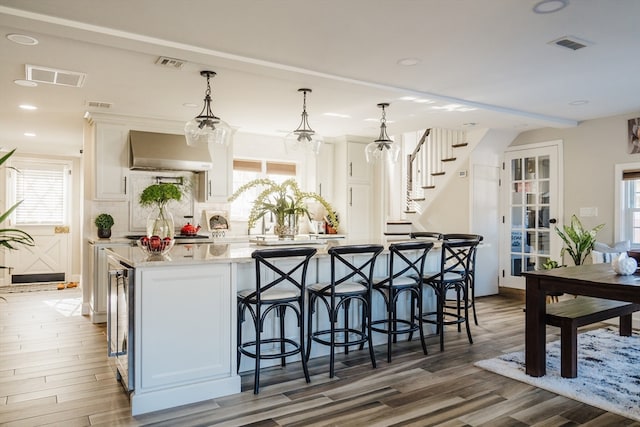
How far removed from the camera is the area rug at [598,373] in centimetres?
306

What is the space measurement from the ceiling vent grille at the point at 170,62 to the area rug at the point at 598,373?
345cm

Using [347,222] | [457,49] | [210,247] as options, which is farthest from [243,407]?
[347,222]

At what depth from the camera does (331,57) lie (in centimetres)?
351

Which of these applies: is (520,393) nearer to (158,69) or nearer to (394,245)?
(394,245)

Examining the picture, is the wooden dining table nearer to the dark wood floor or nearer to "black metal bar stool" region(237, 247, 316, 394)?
the dark wood floor

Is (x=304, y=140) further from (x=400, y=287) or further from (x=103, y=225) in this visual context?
(x=103, y=225)

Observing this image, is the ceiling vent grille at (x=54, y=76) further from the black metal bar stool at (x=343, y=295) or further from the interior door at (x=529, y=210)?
the interior door at (x=529, y=210)

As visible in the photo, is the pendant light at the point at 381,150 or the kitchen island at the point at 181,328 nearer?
the kitchen island at the point at 181,328

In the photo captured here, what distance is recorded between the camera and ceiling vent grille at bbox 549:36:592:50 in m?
3.12

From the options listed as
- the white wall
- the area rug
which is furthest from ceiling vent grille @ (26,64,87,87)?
the white wall

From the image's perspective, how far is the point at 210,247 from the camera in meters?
3.89

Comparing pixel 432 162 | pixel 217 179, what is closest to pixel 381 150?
pixel 217 179

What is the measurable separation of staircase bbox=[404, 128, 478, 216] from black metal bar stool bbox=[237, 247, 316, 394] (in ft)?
13.2

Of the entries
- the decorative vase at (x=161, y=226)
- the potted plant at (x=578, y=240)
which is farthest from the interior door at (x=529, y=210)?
the decorative vase at (x=161, y=226)
